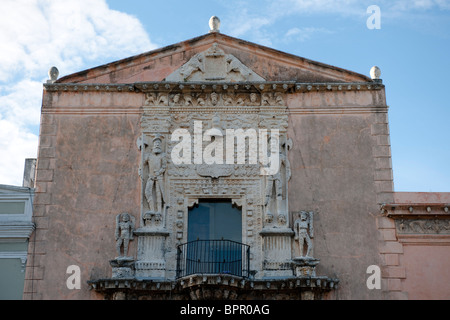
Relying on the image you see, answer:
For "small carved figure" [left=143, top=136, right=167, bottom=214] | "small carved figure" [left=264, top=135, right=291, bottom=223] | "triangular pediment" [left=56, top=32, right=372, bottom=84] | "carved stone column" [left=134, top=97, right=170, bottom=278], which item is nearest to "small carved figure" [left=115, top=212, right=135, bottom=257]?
"carved stone column" [left=134, top=97, right=170, bottom=278]

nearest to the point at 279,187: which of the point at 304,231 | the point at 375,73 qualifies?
the point at 304,231

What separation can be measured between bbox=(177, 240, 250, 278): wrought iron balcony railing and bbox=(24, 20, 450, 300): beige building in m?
0.03

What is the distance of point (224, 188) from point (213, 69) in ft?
11.0

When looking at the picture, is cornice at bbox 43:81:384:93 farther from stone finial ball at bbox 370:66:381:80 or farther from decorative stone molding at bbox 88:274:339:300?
decorative stone molding at bbox 88:274:339:300

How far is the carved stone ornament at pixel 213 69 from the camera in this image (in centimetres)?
1828

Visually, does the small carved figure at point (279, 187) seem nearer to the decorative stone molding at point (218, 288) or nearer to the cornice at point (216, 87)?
the decorative stone molding at point (218, 288)

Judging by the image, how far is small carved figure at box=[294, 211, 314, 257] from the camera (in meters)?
16.5

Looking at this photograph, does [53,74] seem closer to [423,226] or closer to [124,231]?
[124,231]

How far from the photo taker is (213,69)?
1842 cm

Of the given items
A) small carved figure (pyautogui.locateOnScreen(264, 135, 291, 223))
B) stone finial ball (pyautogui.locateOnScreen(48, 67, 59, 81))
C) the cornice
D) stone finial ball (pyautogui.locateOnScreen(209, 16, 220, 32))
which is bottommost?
small carved figure (pyautogui.locateOnScreen(264, 135, 291, 223))

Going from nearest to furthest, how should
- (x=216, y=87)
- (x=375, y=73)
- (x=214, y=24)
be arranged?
(x=216, y=87), (x=375, y=73), (x=214, y=24)

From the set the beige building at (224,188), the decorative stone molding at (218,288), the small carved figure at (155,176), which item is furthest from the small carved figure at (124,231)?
the decorative stone molding at (218,288)
